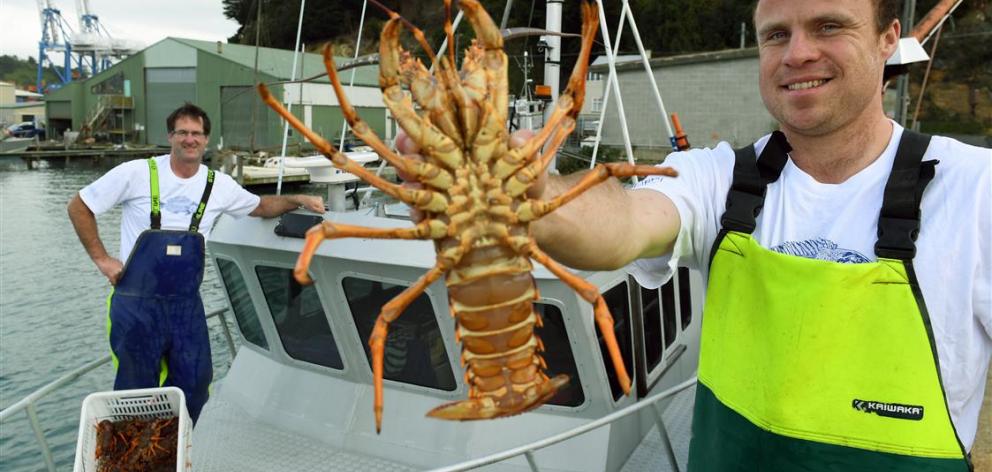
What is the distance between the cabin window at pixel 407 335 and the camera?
436 cm

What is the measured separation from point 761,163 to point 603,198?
20.6 inches

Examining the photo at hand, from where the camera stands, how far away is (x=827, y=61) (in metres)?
1.83

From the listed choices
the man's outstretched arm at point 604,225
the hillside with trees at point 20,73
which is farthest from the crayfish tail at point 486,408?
the hillside with trees at point 20,73

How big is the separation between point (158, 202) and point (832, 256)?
4074mm

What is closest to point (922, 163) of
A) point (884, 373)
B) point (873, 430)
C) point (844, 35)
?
point (844, 35)

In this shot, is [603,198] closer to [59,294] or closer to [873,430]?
[873,430]

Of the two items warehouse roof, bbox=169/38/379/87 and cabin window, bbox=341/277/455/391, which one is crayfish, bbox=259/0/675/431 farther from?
warehouse roof, bbox=169/38/379/87

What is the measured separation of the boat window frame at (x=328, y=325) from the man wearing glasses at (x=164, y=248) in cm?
33

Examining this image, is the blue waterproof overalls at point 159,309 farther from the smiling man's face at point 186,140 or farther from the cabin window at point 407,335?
the cabin window at point 407,335

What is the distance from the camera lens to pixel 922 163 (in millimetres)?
1823

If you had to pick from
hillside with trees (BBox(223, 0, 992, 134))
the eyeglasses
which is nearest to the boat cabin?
the eyeglasses

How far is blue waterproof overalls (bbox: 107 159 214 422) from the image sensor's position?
4.43 metres

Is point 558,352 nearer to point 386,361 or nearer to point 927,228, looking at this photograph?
point 386,361

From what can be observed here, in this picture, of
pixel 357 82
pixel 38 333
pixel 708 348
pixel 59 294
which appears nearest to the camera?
pixel 708 348
